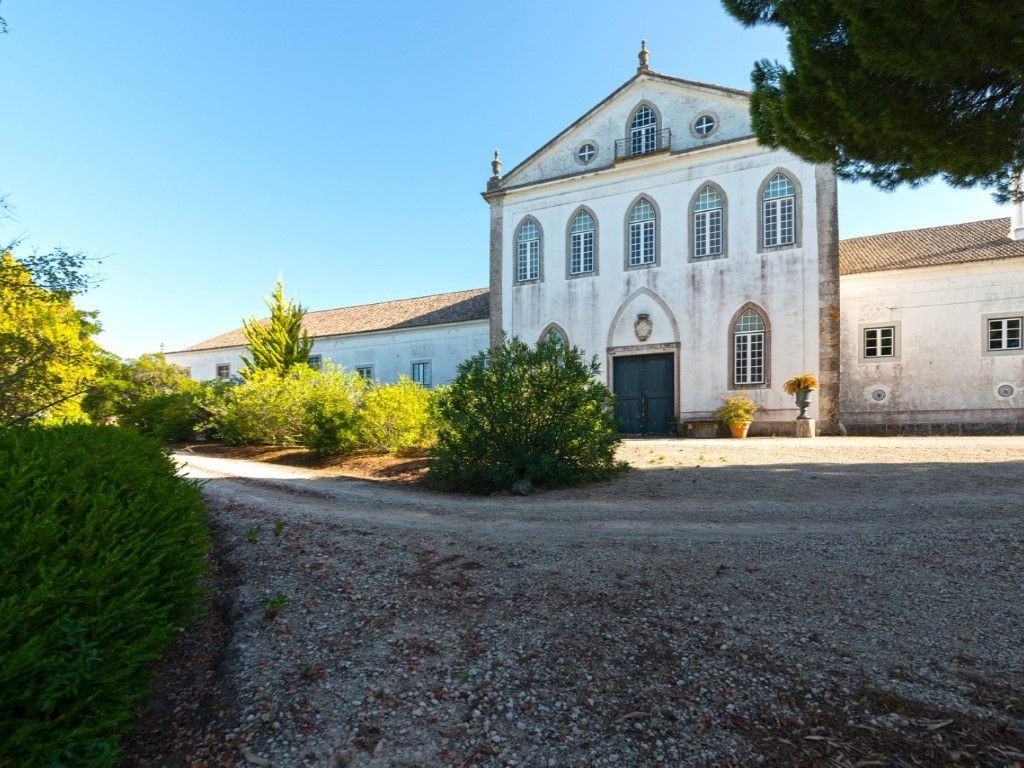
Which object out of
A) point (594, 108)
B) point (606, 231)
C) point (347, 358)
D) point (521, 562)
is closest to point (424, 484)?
point (521, 562)

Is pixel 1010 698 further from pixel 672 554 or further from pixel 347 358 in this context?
pixel 347 358

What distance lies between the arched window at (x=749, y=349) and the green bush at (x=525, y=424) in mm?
10061

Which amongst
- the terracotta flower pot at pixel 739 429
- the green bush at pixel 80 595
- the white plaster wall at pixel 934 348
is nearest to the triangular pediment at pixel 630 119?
the white plaster wall at pixel 934 348

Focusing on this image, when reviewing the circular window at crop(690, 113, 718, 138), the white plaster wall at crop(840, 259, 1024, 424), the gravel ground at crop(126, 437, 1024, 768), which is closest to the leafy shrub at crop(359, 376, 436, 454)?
the gravel ground at crop(126, 437, 1024, 768)

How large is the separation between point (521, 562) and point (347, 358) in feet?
86.1

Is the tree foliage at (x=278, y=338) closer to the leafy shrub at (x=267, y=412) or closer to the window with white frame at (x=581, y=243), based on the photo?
the leafy shrub at (x=267, y=412)

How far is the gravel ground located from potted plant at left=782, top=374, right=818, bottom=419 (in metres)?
11.1

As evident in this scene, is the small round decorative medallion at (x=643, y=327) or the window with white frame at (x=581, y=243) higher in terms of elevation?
the window with white frame at (x=581, y=243)

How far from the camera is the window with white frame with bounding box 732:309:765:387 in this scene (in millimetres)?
17438

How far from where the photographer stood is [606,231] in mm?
19703

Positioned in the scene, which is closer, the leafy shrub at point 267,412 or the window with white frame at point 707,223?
the leafy shrub at point 267,412

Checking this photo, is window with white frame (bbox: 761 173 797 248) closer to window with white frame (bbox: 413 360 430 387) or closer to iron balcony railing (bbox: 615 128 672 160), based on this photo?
iron balcony railing (bbox: 615 128 672 160)

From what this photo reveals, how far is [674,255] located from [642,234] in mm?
1352

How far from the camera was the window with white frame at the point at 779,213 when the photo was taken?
55.9 feet
